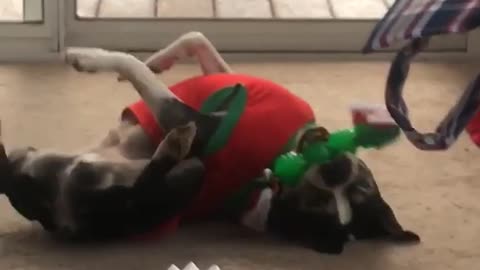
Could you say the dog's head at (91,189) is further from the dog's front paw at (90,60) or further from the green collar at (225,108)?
the dog's front paw at (90,60)

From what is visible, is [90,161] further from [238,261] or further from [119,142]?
[238,261]

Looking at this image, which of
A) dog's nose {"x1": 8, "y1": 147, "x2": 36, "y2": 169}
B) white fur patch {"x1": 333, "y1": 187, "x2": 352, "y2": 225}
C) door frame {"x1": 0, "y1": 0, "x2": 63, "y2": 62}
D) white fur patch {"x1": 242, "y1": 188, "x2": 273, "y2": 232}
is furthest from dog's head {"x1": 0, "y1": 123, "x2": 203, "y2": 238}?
door frame {"x1": 0, "y1": 0, "x2": 63, "y2": 62}

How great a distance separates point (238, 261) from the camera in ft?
5.05

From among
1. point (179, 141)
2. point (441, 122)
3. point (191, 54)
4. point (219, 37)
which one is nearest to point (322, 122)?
point (191, 54)

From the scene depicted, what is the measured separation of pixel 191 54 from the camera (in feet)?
6.00

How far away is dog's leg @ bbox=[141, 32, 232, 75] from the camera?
1.79m

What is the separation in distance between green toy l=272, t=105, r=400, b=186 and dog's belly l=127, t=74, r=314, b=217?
34mm

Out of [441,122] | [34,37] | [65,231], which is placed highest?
[441,122]

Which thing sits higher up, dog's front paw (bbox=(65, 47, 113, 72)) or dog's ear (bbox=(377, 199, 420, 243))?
dog's front paw (bbox=(65, 47, 113, 72))

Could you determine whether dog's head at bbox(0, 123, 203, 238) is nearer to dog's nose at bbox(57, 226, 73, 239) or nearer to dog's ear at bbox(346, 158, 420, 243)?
dog's nose at bbox(57, 226, 73, 239)

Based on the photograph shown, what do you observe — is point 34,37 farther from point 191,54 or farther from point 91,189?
point 91,189

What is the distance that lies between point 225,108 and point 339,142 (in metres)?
0.19

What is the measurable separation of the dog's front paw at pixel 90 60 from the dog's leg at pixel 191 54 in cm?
13

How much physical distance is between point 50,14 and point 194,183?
1.16 metres
